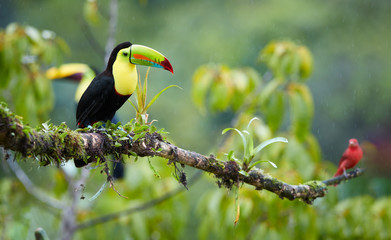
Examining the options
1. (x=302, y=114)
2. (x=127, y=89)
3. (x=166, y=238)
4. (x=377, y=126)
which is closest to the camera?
(x=127, y=89)

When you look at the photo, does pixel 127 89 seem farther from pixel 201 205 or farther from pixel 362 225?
pixel 362 225

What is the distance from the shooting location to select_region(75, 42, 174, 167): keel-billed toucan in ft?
7.08

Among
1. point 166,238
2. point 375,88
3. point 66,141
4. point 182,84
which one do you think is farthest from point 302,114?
point 375,88

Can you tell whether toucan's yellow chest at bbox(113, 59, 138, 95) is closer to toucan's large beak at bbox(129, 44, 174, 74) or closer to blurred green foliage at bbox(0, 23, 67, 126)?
toucan's large beak at bbox(129, 44, 174, 74)

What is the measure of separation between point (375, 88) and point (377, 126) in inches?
32.5

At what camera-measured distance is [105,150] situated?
1.86 meters

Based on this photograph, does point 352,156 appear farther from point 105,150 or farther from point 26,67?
point 26,67

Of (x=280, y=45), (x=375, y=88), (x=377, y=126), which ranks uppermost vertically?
(x=375, y=88)

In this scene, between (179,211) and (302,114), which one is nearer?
(302,114)

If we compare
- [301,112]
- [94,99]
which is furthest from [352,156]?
[94,99]

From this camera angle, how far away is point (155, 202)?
12.2 feet

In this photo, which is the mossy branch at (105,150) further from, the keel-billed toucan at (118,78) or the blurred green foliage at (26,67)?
the blurred green foliage at (26,67)

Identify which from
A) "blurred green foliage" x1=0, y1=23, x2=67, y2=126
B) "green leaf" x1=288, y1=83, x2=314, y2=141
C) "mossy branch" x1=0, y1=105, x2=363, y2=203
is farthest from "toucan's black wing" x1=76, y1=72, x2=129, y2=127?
"green leaf" x1=288, y1=83, x2=314, y2=141

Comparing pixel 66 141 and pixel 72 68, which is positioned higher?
pixel 72 68
